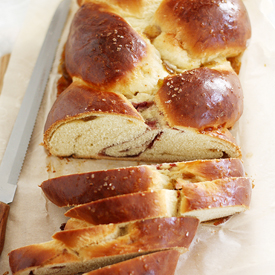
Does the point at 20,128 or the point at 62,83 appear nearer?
the point at 20,128

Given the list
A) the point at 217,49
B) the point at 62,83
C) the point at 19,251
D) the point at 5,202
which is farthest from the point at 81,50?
the point at 19,251

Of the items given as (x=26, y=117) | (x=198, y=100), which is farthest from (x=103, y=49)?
(x=26, y=117)

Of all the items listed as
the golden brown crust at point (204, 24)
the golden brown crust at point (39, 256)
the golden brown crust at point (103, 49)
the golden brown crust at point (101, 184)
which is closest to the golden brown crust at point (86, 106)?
the golden brown crust at point (103, 49)

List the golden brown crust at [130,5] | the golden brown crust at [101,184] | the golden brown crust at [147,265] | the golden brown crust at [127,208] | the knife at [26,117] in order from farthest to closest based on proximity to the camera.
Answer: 1. the golden brown crust at [130,5]
2. the knife at [26,117]
3. the golden brown crust at [101,184]
4. the golden brown crust at [127,208]
5. the golden brown crust at [147,265]

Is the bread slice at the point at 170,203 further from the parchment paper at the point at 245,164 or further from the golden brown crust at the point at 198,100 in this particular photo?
the golden brown crust at the point at 198,100

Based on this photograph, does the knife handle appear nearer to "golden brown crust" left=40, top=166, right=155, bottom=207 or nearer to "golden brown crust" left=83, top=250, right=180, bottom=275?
"golden brown crust" left=40, top=166, right=155, bottom=207

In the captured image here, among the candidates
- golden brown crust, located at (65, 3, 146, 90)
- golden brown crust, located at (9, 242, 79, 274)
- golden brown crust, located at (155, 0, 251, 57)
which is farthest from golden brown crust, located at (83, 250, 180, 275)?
golden brown crust, located at (155, 0, 251, 57)

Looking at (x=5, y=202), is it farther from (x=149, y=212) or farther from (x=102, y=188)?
(x=149, y=212)
